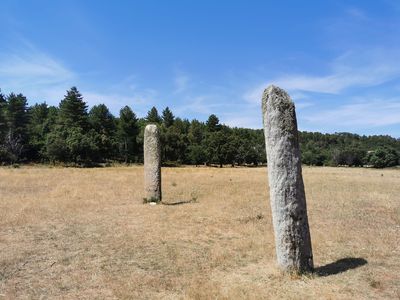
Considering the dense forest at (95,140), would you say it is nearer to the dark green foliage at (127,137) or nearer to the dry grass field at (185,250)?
the dark green foliage at (127,137)

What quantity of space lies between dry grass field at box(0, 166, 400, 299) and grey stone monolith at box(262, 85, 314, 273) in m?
0.42

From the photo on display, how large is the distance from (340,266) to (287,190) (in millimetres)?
2032

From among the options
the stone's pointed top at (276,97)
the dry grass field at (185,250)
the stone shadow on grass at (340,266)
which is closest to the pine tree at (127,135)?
the dry grass field at (185,250)

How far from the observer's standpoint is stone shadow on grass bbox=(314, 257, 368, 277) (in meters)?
8.02

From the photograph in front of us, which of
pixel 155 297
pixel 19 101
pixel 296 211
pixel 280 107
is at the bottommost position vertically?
pixel 155 297

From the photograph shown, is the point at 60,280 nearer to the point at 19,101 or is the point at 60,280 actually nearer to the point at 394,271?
the point at 394,271

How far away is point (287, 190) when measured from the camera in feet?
Result: 26.5

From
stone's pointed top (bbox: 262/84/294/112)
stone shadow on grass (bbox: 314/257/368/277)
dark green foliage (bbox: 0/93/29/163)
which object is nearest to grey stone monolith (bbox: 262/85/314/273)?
stone's pointed top (bbox: 262/84/294/112)

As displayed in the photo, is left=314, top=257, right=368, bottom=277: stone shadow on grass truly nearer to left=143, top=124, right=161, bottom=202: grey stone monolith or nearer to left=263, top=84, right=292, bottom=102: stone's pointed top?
left=263, top=84, right=292, bottom=102: stone's pointed top

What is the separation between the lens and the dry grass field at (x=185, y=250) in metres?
7.27

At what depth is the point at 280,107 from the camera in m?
8.27

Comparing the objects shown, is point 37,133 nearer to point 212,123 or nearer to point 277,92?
point 212,123

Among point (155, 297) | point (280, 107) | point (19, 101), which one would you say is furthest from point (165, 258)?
point (19, 101)

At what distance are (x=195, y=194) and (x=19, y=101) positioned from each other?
216ft
